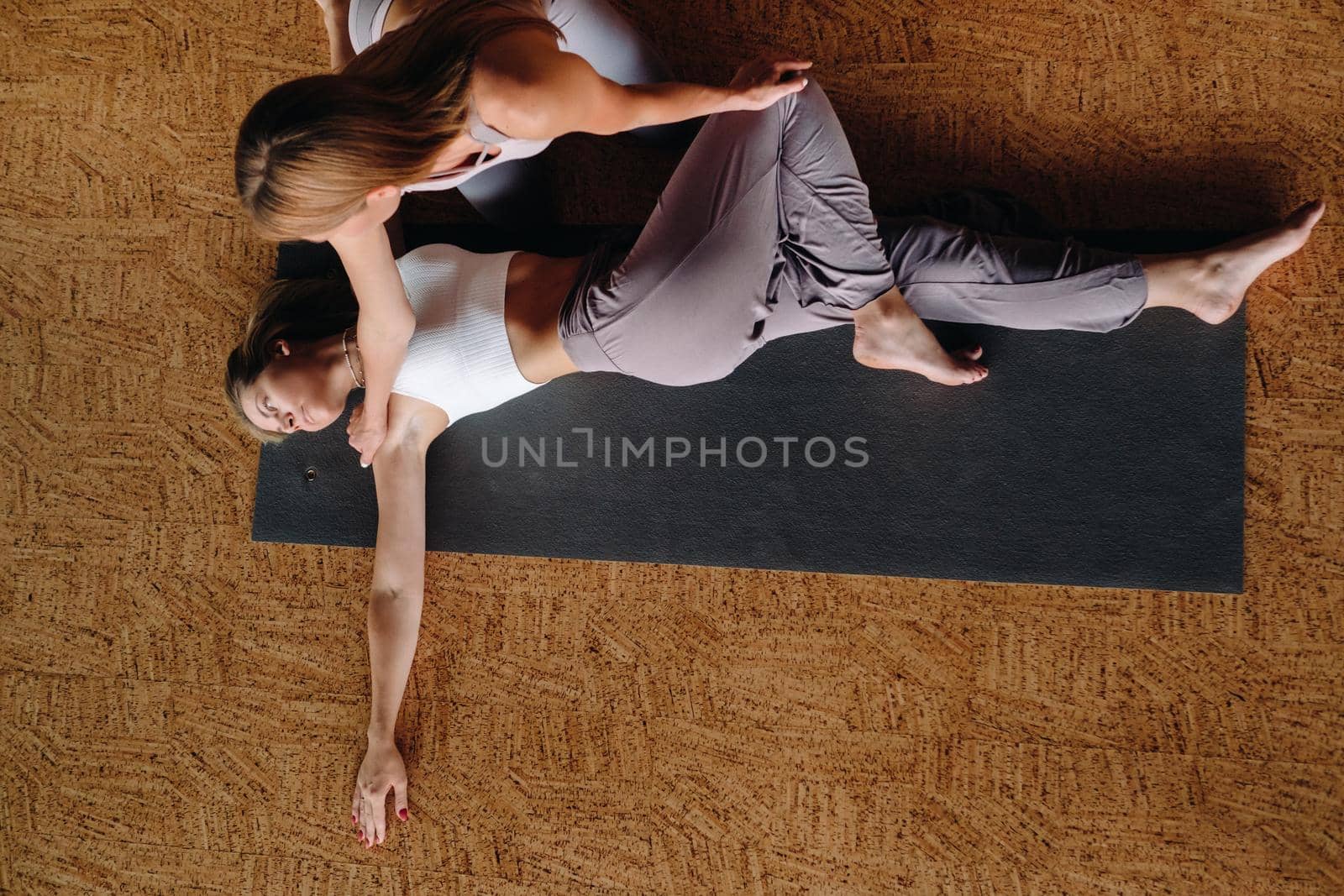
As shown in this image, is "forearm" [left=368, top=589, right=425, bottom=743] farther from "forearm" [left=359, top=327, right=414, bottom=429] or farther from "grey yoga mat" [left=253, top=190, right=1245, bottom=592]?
"forearm" [left=359, top=327, right=414, bottom=429]

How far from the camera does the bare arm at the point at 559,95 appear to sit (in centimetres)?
103

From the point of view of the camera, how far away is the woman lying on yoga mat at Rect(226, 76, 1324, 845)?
1313 mm

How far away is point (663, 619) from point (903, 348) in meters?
0.73

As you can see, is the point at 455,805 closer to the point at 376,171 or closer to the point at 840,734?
the point at 840,734

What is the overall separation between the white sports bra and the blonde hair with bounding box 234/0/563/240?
5 centimetres

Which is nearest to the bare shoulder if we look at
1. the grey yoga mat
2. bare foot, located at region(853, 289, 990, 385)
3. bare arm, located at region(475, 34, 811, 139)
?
the grey yoga mat

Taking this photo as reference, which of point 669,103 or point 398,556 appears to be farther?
point 398,556

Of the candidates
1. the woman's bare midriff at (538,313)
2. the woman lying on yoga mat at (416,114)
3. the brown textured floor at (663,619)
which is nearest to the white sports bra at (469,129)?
the woman lying on yoga mat at (416,114)

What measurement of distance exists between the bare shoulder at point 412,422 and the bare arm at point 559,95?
→ 64cm

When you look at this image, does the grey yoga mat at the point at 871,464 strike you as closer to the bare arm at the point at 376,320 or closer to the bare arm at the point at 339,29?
Answer: the bare arm at the point at 376,320

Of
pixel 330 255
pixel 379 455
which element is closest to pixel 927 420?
pixel 379 455

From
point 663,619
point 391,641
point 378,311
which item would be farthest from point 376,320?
point 663,619

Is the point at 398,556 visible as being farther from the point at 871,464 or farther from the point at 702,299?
the point at 871,464

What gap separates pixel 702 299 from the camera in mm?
1320
